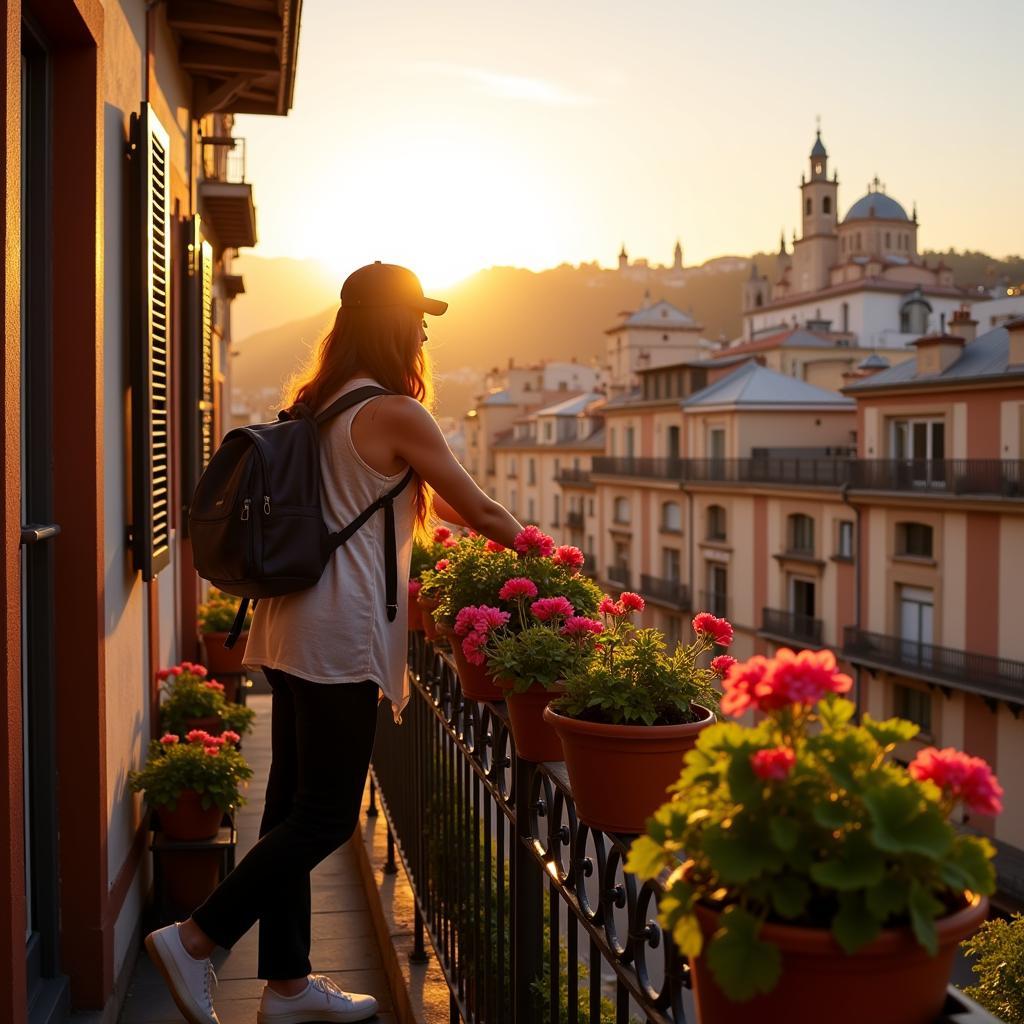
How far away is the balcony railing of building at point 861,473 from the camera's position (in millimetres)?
26797

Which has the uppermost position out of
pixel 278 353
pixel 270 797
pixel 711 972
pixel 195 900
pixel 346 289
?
pixel 278 353

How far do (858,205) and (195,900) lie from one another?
3476 inches

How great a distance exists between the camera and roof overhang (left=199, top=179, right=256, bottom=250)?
343 inches

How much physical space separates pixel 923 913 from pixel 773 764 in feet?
0.61

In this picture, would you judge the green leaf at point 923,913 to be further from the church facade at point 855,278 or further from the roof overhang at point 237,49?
the church facade at point 855,278

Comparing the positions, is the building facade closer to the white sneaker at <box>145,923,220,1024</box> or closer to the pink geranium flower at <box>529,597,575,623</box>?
the white sneaker at <box>145,923,220,1024</box>

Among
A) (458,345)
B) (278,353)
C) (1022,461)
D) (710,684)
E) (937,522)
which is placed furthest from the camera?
(458,345)

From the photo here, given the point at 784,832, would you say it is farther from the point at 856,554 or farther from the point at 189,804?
the point at 856,554

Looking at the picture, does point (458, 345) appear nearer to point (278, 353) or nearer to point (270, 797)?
point (278, 353)

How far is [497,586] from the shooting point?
9.89ft

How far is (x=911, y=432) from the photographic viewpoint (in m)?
30.5

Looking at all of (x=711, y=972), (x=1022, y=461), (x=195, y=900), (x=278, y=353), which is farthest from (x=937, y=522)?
(x=278, y=353)

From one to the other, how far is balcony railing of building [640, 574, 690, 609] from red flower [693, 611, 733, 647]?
37792 mm

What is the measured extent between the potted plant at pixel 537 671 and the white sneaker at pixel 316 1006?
44.5 inches
